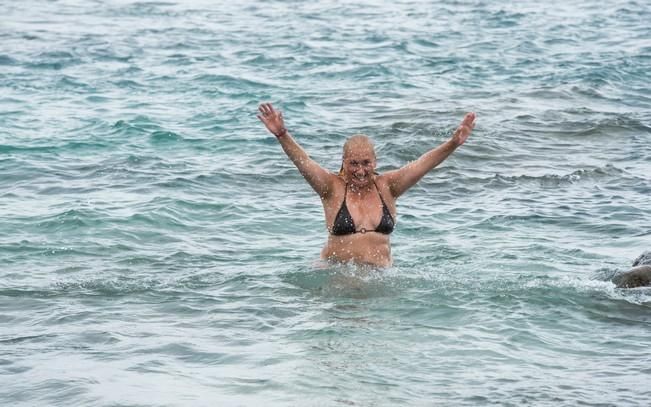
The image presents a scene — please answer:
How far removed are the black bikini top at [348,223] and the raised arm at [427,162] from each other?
17 centimetres

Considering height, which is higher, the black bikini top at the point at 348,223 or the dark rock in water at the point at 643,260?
the black bikini top at the point at 348,223

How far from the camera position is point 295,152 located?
360 inches

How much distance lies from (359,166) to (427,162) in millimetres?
A: 552

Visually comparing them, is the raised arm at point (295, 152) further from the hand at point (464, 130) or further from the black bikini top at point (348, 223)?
the hand at point (464, 130)

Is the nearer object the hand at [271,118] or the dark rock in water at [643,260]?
the hand at [271,118]

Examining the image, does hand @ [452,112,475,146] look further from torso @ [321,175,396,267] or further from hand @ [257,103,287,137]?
hand @ [257,103,287,137]

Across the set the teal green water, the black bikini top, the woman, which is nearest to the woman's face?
the woman

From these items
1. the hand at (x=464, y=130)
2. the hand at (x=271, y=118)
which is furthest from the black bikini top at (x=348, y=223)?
the hand at (x=271, y=118)

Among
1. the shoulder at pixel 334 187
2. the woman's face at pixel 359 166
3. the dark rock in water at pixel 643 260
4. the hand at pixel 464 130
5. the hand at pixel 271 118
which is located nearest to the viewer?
the hand at pixel 271 118

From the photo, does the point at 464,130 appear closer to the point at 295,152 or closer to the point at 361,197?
the point at 361,197

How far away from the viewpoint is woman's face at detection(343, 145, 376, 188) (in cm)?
955

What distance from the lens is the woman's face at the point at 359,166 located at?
9547 mm

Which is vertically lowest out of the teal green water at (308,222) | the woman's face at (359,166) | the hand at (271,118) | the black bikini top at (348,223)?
the teal green water at (308,222)

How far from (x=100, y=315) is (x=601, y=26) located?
21430 mm
